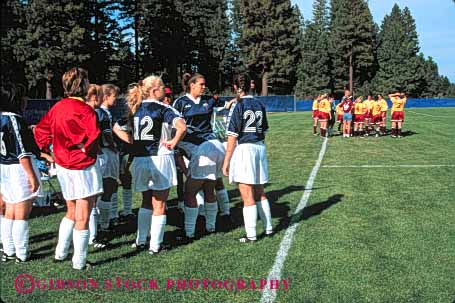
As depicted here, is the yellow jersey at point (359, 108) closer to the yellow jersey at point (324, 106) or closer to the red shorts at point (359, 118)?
the red shorts at point (359, 118)

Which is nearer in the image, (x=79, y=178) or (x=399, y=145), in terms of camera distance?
(x=79, y=178)

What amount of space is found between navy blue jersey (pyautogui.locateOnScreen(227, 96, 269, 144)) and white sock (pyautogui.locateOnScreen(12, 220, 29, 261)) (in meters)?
2.62

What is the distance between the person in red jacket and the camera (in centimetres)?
474

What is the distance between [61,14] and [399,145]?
117 ft

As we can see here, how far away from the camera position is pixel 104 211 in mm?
6582

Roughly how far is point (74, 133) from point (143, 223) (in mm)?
1612

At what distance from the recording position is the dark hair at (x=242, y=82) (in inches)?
235

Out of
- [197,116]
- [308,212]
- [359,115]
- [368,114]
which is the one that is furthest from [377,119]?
[197,116]

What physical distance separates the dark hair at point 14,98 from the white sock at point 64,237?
1.31 m

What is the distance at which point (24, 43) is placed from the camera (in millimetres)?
40562

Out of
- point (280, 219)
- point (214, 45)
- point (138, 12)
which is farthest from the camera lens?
point (214, 45)

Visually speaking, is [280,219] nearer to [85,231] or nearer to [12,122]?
[85,231]

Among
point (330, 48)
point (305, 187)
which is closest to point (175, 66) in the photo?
point (330, 48)

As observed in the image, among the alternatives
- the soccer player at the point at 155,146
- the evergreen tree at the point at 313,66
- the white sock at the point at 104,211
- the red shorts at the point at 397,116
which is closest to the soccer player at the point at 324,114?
the red shorts at the point at 397,116
